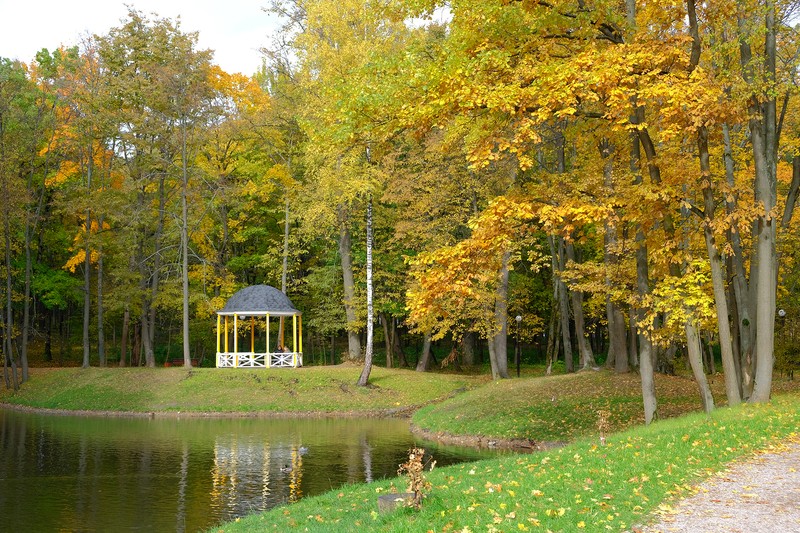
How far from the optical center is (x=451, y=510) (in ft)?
26.5

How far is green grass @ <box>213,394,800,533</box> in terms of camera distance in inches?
299

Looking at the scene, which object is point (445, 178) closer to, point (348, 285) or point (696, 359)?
point (348, 285)

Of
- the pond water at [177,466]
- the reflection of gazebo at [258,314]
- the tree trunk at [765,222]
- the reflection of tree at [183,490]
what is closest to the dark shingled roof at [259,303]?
the reflection of gazebo at [258,314]

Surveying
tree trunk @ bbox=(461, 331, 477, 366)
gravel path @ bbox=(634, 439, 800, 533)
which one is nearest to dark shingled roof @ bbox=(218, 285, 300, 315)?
tree trunk @ bbox=(461, 331, 477, 366)

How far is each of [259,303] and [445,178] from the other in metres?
11.8

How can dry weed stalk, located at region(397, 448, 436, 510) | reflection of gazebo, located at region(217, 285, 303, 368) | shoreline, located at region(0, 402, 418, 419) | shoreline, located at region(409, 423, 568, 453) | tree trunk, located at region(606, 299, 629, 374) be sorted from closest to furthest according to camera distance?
1. dry weed stalk, located at region(397, 448, 436, 510)
2. shoreline, located at region(409, 423, 568, 453)
3. tree trunk, located at region(606, 299, 629, 374)
4. shoreline, located at region(0, 402, 418, 419)
5. reflection of gazebo, located at region(217, 285, 303, 368)

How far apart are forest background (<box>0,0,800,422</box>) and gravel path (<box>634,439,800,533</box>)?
400cm

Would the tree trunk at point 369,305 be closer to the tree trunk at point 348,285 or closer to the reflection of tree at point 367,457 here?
the tree trunk at point 348,285

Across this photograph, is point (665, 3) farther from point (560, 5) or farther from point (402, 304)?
point (402, 304)

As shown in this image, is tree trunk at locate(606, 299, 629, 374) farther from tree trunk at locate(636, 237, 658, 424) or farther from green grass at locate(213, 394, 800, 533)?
green grass at locate(213, 394, 800, 533)

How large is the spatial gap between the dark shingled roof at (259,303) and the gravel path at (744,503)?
2701 cm

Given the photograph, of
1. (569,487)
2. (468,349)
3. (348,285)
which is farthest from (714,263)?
(468,349)

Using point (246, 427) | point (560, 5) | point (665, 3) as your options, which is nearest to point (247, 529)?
point (560, 5)

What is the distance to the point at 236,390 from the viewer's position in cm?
3011
